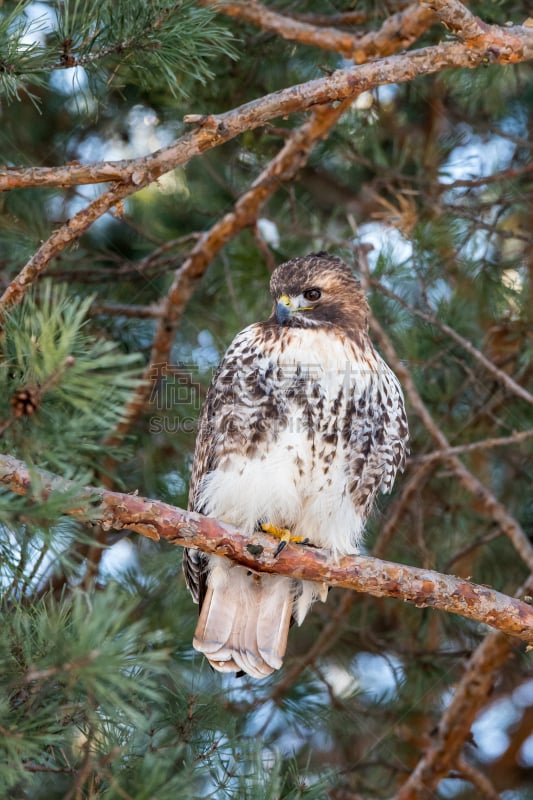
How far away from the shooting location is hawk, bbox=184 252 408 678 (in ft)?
11.5

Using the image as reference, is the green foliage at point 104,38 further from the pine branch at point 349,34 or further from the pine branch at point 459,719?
the pine branch at point 459,719

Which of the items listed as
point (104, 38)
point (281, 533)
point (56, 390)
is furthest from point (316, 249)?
point (56, 390)

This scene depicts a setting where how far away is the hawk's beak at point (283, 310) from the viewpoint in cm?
369

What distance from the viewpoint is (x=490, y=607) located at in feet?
10.3

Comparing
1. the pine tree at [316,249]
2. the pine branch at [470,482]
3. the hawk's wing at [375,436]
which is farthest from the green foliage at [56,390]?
the pine branch at [470,482]

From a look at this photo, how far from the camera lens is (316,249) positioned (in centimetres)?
486

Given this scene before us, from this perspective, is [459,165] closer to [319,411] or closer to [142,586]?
[319,411]

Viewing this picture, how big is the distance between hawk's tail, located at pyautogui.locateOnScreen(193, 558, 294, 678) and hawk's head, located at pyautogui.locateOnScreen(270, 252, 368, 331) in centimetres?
97

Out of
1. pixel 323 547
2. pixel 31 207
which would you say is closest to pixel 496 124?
pixel 31 207

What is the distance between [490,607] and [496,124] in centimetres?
312

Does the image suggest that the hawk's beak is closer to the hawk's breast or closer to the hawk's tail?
the hawk's breast

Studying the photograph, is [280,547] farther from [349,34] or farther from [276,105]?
[349,34]

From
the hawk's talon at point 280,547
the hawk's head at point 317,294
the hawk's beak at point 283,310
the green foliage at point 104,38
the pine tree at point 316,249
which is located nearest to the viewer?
the green foliage at point 104,38

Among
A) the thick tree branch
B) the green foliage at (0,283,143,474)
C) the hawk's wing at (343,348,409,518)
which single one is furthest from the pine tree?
the green foliage at (0,283,143,474)
